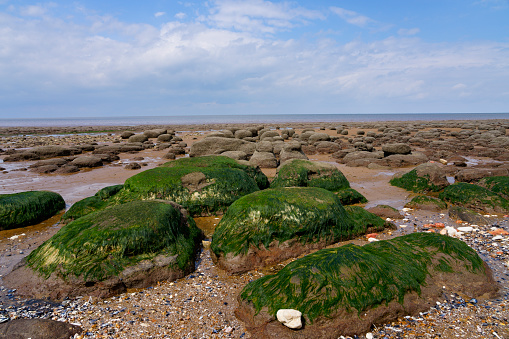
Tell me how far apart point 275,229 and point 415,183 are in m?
7.36

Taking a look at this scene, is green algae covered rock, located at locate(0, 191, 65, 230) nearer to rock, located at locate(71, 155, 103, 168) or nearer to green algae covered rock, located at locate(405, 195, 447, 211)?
rock, located at locate(71, 155, 103, 168)

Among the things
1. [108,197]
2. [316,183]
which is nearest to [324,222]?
[316,183]

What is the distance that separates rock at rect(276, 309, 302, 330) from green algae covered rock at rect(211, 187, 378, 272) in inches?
70.2

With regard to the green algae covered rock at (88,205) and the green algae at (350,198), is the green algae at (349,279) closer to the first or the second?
the green algae at (350,198)

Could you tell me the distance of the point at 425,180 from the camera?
34.7ft

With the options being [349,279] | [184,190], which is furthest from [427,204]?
[184,190]

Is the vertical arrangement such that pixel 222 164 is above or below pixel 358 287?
above

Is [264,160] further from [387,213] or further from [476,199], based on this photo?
[476,199]

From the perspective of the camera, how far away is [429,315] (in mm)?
3861

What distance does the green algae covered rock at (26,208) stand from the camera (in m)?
7.40

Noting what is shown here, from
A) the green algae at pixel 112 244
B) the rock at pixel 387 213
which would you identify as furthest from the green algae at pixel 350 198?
the green algae at pixel 112 244

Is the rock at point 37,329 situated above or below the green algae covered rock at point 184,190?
below

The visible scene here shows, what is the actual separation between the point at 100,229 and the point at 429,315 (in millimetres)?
5343

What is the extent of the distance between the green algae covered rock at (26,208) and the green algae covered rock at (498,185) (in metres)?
13.2
